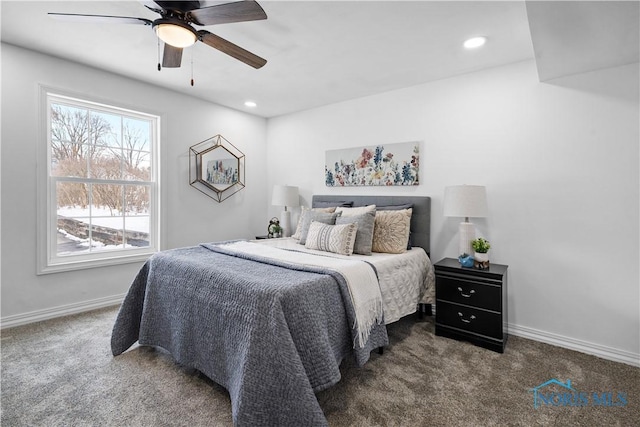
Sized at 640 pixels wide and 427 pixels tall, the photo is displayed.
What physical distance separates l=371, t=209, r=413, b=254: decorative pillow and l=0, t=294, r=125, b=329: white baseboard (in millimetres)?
2899

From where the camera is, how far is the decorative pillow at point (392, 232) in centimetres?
294

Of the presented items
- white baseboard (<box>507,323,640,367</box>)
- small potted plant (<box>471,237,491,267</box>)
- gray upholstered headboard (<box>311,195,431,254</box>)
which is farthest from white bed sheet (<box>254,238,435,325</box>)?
white baseboard (<box>507,323,640,367</box>)

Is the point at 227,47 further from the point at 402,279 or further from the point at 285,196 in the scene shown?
the point at 285,196

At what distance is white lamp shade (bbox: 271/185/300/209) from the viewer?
4.27 m

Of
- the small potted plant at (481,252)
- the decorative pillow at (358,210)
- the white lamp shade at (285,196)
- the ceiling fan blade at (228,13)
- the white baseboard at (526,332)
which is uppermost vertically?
the ceiling fan blade at (228,13)

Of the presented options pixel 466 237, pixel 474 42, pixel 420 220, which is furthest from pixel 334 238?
pixel 474 42

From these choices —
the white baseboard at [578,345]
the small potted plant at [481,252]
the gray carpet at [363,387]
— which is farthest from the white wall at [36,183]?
the white baseboard at [578,345]

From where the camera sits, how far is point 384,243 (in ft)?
9.71

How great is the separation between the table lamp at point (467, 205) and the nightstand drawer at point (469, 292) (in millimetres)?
313

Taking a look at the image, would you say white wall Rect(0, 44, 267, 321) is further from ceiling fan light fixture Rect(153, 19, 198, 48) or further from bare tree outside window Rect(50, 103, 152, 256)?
ceiling fan light fixture Rect(153, 19, 198, 48)

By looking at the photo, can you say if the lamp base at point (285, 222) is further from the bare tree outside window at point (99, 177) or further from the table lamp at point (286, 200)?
the bare tree outside window at point (99, 177)

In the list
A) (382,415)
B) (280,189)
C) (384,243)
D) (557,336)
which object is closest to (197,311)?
(382,415)

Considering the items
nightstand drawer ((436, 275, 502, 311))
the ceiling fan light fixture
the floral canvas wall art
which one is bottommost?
nightstand drawer ((436, 275, 502, 311))

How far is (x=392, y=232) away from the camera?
117 inches
